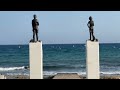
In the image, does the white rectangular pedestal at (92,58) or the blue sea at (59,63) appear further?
the blue sea at (59,63)

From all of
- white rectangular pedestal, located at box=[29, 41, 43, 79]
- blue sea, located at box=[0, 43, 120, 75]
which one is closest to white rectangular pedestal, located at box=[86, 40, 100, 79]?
white rectangular pedestal, located at box=[29, 41, 43, 79]

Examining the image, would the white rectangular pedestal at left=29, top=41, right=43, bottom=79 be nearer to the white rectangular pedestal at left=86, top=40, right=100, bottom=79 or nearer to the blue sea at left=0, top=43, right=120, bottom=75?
the white rectangular pedestal at left=86, top=40, right=100, bottom=79

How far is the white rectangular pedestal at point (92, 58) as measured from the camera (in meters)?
7.85

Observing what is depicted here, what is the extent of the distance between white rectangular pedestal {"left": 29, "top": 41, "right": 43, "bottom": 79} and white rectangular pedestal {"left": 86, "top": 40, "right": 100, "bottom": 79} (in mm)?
1074

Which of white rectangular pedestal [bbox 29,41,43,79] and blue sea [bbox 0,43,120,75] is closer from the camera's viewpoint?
white rectangular pedestal [bbox 29,41,43,79]

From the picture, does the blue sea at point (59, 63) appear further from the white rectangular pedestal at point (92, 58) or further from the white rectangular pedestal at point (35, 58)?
the white rectangular pedestal at point (35, 58)

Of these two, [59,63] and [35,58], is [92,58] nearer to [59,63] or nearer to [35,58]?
[35,58]

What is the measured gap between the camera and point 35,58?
7.81m

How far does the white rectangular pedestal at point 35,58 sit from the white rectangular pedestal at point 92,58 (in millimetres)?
1074

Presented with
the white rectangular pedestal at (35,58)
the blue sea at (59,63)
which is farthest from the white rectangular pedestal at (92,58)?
the blue sea at (59,63)

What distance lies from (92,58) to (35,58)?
1.29m

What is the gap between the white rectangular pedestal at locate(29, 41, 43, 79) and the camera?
776cm
